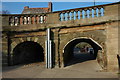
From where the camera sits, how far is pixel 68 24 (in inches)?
356

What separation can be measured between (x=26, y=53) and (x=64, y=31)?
530 centimetres

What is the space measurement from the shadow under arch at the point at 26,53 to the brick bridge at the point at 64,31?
0.29 ft

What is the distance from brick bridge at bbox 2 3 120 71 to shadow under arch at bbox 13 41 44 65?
9cm

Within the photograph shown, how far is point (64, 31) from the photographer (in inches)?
362

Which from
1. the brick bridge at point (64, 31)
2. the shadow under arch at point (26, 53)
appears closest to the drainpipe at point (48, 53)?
the brick bridge at point (64, 31)

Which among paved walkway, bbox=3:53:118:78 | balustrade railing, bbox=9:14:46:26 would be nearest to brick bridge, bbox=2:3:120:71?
balustrade railing, bbox=9:14:46:26

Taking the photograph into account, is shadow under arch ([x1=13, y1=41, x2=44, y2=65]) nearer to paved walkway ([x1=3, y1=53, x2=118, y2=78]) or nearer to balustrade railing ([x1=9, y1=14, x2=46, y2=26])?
balustrade railing ([x1=9, y1=14, x2=46, y2=26])

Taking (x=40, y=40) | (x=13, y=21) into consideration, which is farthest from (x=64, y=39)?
(x=13, y=21)

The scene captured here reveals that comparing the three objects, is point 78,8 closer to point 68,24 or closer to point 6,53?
point 68,24

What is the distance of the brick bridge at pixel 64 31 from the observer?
796cm

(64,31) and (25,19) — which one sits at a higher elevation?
(25,19)

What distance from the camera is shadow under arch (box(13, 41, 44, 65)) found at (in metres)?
10.7

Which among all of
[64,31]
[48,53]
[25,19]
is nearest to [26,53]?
[25,19]

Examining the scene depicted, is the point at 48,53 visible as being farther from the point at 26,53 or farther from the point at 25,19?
the point at 26,53
